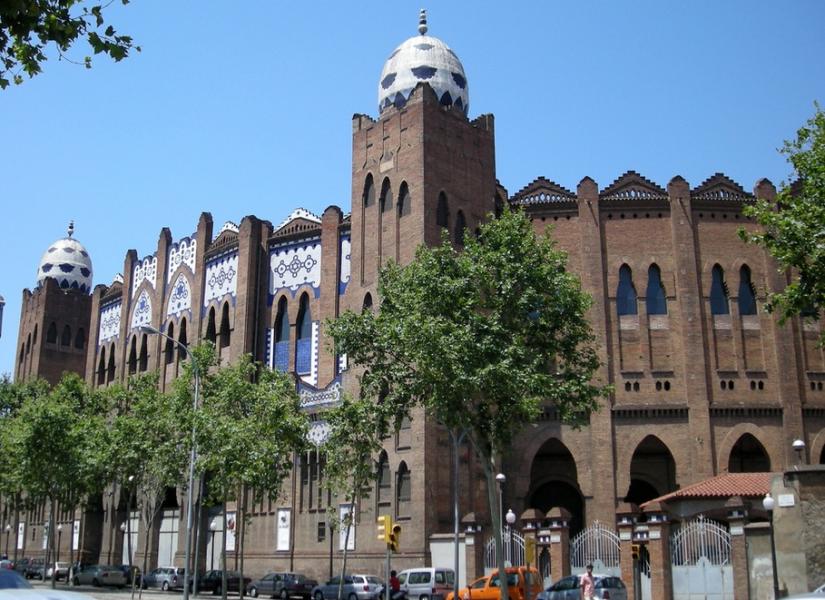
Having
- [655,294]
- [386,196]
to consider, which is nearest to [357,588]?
[386,196]

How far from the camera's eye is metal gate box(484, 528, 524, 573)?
1312 inches

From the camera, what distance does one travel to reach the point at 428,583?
31.9m

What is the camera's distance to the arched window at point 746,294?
40.4 meters

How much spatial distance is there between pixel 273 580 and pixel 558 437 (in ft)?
40.5

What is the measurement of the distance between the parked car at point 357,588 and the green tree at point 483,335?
8994mm

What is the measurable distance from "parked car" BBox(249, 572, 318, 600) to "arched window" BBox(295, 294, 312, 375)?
31.0 ft

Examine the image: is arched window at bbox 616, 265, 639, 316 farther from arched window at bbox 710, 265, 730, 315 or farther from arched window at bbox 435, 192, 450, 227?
arched window at bbox 435, 192, 450, 227

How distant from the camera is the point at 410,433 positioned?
37.1m

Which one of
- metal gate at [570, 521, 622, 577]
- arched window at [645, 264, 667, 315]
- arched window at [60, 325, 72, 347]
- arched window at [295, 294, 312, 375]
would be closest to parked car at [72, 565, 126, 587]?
arched window at [295, 294, 312, 375]

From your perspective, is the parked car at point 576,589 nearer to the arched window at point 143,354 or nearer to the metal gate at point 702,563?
the metal gate at point 702,563

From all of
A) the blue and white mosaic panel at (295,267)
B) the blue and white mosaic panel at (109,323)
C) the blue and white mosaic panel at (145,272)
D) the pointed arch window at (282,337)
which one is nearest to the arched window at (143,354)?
the blue and white mosaic panel at (145,272)

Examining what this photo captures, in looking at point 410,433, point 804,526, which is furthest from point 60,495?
point 804,526

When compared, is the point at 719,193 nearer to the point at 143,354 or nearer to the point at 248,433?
the point at 248,433

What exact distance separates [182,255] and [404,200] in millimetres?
17038
